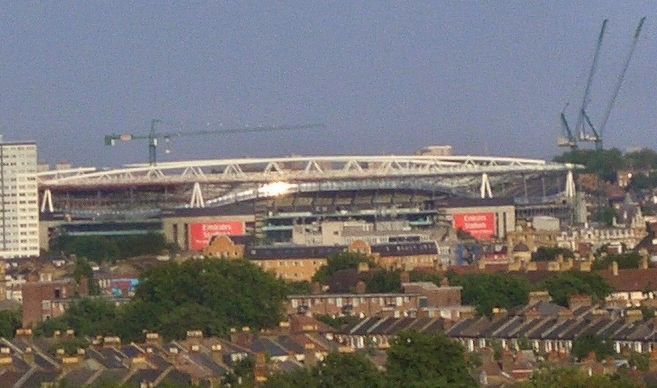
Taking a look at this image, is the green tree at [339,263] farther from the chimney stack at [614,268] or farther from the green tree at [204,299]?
the green tree at [204,299]

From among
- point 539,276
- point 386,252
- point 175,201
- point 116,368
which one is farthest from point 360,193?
point 116,368

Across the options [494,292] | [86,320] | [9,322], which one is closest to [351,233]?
[494,292]

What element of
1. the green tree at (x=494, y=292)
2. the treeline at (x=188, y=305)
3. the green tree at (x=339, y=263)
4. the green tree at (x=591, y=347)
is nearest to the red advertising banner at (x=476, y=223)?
the green tree at (x=339, y=263)

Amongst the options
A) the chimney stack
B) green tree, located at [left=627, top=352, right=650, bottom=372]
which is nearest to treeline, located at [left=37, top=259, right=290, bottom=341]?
the chimney stack

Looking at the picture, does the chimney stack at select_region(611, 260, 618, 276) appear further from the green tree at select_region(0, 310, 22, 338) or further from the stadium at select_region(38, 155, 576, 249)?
the stadium at select_region(38, 155, 576, 249)

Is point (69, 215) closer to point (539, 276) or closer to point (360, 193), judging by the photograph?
point (360, 193)

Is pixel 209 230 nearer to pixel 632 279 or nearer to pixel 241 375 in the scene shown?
pixel 632 279
